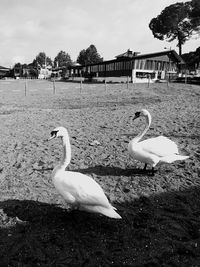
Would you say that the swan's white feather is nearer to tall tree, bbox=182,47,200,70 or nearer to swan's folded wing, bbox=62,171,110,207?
swan's folded wing, bbox=62,171,110,207

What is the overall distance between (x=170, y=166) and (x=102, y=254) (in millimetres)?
3027

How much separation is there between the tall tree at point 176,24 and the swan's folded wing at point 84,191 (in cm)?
6281

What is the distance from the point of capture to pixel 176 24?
58344 millimetres

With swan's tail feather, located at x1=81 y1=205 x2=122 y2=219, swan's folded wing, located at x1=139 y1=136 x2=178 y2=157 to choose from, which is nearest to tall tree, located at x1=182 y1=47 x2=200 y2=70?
swan's folded wing, located at x1=139 y1=136 x2=178 y2=157

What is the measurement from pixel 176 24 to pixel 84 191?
63.8 meters

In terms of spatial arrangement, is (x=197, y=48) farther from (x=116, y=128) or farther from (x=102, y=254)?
(x=102, y=254)

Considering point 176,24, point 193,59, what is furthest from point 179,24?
point 193,59

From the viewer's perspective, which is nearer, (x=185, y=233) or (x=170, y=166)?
(x=185, y=233)

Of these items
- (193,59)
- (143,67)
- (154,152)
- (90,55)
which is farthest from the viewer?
(90,55)

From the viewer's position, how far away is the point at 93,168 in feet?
17.7

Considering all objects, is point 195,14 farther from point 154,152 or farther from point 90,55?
point 154,152

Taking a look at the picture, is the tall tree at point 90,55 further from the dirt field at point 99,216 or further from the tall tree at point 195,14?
the dirt field at point 99,216

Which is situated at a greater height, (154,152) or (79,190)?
(154,152)

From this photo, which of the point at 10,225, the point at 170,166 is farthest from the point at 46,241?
the point at 170,166
